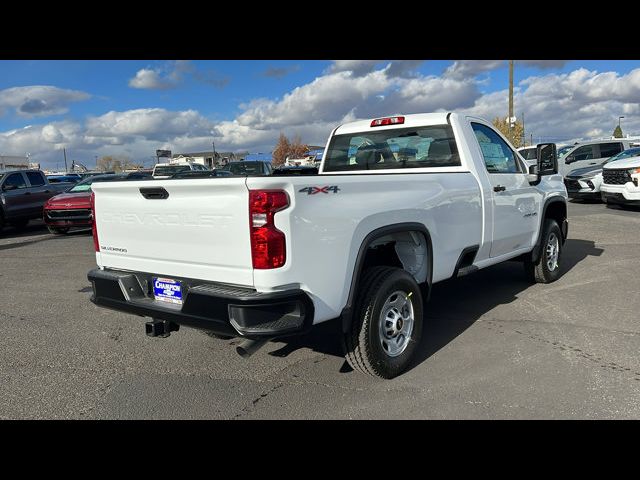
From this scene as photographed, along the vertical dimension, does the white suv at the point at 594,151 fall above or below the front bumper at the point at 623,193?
above

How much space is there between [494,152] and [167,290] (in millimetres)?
3697

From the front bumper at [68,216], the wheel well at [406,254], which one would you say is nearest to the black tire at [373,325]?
the wheel well at [406,254]

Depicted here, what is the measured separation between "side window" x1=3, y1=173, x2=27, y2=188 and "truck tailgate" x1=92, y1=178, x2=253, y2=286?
1177 centimetres

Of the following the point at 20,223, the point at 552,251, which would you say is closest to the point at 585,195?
the point at 552,251

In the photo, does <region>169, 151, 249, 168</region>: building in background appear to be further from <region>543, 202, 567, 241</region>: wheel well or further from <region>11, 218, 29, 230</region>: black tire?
<region>543, 202, 567, 241</region>: wheel well

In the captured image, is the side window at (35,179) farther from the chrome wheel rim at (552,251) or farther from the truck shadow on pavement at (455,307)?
the chrome wheel rim at (552,251)

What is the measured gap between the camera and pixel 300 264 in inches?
113

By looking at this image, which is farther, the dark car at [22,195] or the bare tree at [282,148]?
the bare tree at [282,148]

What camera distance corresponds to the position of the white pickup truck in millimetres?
2818

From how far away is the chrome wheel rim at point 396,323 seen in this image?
11.8ft

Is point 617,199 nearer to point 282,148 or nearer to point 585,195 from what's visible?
point 585,195

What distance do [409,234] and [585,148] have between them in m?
17.8

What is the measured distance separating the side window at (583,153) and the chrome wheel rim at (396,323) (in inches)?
701
